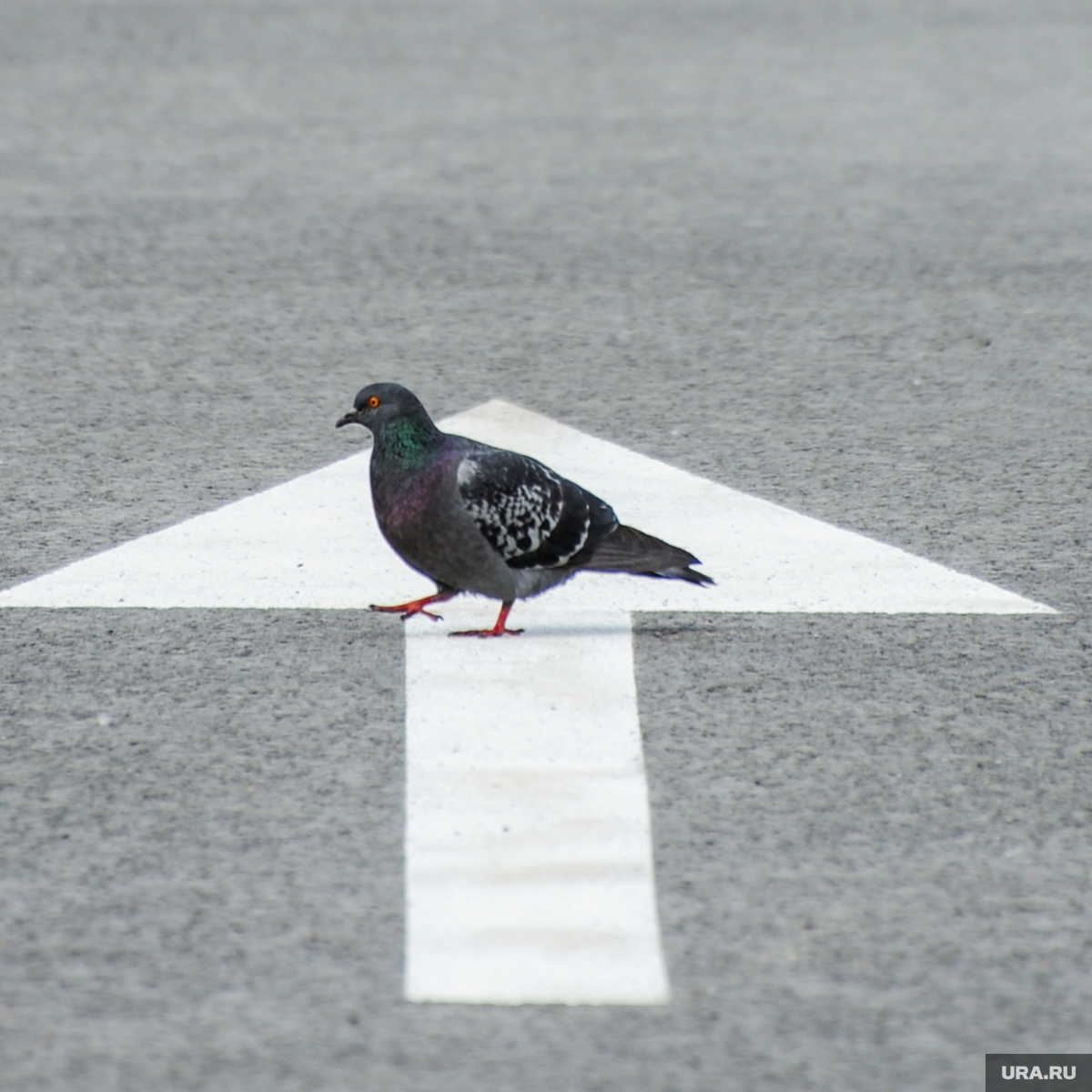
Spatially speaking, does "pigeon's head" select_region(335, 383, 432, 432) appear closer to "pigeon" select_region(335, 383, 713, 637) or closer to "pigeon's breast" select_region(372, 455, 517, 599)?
"pigeon" select_region(335, 383, 713, 637)

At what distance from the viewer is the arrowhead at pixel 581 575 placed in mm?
4742

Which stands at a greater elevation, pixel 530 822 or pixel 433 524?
pixel 433 524

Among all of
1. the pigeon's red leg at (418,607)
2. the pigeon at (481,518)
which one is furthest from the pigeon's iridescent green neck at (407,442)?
the pigeon's red leg at (418,607)

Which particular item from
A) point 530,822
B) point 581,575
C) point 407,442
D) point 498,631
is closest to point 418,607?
point 498,631

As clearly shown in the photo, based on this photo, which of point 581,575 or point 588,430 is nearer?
point 581,575

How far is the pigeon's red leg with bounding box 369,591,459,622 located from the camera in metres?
4.57

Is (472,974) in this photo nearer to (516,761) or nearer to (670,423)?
(516,761)

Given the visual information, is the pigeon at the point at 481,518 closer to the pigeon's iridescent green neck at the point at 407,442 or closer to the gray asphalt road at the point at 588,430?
the pigeon's iridescent green neck at the point at 407,442

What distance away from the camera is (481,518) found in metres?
4.39

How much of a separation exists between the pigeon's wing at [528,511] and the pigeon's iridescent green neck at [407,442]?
3.5 inches

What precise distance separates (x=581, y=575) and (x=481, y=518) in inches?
27.6

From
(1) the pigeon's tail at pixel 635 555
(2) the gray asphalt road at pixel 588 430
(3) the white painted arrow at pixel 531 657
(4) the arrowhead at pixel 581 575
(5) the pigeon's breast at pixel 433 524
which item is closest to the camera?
(2) the gray asphalt road at pixel 588 430

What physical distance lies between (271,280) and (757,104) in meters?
3.77

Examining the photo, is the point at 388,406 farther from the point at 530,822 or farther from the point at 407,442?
the point at 530,822
